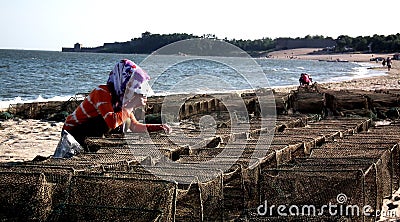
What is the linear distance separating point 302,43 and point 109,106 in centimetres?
16937

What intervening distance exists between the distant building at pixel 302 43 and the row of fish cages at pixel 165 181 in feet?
533

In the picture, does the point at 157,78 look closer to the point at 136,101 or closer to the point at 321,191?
the point at 136,101

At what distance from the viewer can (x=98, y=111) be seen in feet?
21.1

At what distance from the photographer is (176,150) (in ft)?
20.3

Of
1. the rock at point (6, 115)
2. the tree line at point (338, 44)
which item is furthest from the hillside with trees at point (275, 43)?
the rock at point (6, 115)

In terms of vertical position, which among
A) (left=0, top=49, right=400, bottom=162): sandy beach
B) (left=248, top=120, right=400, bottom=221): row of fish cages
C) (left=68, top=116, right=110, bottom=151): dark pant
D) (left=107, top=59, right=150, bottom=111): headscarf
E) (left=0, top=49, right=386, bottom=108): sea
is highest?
(left=107, top=59, right=150, bottom=111): headscarf

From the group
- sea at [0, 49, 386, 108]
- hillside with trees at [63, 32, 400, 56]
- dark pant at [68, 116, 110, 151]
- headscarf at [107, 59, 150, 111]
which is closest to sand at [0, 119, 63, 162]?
sea at [0, 49, 386, 108]

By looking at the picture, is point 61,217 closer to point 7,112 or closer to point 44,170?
point 44,170

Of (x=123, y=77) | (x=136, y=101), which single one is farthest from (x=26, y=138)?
(x=123, y=77)

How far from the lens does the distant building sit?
166000 millimetres

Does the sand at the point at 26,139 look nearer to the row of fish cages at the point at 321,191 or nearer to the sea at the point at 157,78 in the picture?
the sea at the point at 157,78

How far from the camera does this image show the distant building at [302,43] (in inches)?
6535

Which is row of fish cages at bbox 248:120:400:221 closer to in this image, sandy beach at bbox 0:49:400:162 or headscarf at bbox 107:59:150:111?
headscarf at bbox 107:59:150:111

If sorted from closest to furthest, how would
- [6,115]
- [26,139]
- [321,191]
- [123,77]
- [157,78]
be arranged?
1. [321,191]
2. [123,77]
3. [26,139]
4. [157,78]
5. [6,115]
